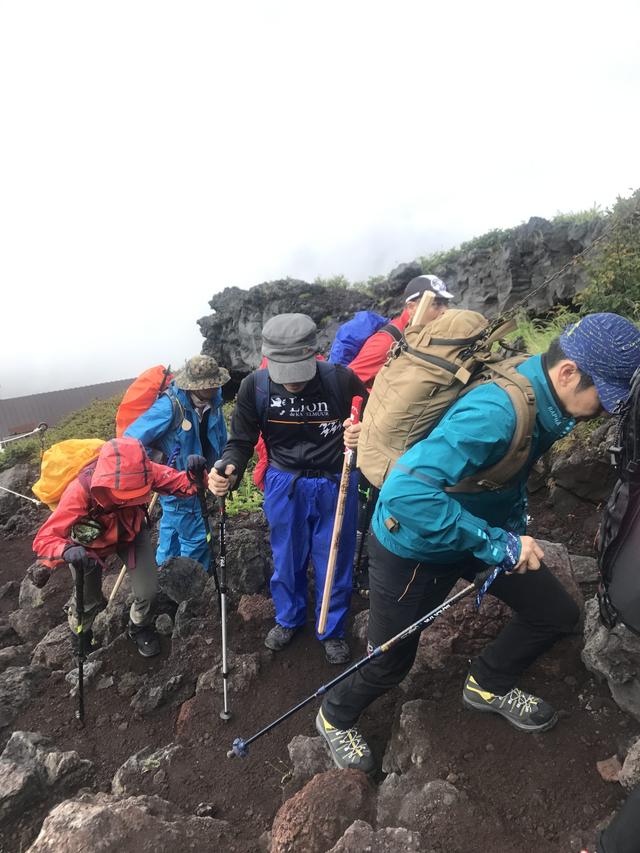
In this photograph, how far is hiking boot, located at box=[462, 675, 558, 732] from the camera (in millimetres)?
3529

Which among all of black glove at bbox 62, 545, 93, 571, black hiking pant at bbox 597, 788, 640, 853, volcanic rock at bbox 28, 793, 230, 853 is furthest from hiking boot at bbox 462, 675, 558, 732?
black glove at bbox 62, 545, 93, 571

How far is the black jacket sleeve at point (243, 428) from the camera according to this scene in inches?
193

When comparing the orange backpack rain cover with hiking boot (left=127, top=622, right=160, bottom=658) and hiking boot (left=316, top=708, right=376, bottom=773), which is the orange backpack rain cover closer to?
hiking boot (left=127, top=622, right=160, bottom=658)

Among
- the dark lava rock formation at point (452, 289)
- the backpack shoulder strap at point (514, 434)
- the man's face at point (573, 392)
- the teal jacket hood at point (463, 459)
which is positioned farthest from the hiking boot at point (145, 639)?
the dark lava rock formation at point (452, 289)

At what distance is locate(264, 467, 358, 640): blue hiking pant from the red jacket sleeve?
5.62ft

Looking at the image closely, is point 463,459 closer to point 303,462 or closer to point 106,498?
point 303,462

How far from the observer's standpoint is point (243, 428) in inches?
195

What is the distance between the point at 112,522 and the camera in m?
5.32

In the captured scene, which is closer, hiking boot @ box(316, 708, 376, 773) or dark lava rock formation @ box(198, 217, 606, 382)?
hiking boot @ box(316, 708, 376, 773)

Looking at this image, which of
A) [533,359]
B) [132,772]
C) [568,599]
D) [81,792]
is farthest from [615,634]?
[81,792]

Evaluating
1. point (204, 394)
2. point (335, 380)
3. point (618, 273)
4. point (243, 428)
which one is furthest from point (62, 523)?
point (618, 273)

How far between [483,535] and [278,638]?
3368 mm

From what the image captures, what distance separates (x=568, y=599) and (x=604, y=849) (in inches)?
49.6

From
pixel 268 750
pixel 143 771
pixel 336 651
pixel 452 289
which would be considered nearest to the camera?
pixel 143 771
